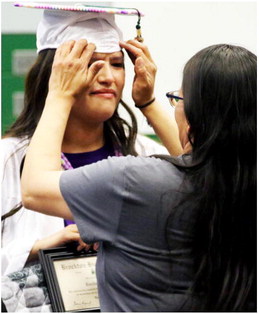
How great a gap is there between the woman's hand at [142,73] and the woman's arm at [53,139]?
1.07 ft

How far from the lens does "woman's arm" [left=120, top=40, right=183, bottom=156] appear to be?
255 cm

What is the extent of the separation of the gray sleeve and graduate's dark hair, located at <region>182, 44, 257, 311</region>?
6.6 inches

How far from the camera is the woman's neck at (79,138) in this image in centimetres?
279

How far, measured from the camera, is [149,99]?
2.59 m

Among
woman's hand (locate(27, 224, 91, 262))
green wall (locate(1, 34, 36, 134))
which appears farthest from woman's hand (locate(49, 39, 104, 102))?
green wall (locate(1, 34, 36, 134))

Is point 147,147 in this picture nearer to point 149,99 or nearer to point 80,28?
point 149,99

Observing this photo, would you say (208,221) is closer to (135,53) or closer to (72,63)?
(72,63)

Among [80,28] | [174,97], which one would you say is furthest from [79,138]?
[174,97]

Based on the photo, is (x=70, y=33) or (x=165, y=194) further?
(x=70, y=33)

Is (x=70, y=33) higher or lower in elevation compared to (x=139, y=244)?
higher

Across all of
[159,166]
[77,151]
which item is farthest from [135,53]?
[159,166]

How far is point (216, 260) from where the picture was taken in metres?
1.70

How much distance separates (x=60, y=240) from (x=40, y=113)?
602 mm

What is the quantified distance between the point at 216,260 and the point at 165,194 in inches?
7.4
